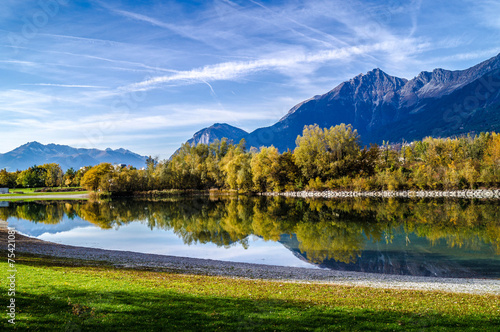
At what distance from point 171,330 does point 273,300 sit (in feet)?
12.5

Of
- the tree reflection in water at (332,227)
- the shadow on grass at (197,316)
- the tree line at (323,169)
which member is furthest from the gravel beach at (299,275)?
the tree line at (323,169)

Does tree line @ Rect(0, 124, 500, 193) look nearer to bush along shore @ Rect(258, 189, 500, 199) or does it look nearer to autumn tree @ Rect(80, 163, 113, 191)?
autumn tree @ Rect(80, 163, 113, 191)

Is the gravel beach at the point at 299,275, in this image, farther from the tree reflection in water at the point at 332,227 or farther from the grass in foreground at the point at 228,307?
the tree reflection in water at the point at 332,227

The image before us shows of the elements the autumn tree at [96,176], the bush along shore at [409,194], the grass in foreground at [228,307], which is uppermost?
the autumn tree at [96,176]

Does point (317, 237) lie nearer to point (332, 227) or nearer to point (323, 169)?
point (332, 227)

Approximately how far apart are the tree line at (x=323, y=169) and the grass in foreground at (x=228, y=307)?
2788 inches

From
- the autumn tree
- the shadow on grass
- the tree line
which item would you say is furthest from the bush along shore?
the shadow on grass

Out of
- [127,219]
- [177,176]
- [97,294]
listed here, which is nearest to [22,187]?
[177,176]

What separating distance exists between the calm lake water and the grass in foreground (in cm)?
916

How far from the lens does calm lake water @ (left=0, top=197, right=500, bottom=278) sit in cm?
2116

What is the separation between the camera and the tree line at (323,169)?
2904 inches

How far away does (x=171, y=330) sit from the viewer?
760 centimetres

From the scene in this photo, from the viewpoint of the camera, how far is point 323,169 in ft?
285

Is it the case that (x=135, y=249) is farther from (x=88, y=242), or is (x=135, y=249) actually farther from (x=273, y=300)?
(x=273, y=300)
